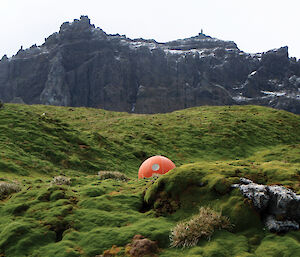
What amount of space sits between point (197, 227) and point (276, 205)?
3200 millimetres

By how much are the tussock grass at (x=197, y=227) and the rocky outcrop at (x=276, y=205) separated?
1.47 metres

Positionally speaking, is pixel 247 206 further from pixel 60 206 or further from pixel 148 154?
pixel 148 154

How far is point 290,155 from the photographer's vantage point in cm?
4653

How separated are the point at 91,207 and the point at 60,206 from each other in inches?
57.2

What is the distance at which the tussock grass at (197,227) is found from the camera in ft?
36.5

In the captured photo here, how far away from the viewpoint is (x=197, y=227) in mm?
11414

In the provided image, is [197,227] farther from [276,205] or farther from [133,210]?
[133,210]

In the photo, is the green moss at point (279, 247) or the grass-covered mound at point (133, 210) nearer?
the green moss at point (279, 247)

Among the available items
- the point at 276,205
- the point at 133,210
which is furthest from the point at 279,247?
the point at 133,210

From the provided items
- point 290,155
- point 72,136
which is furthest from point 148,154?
point 290,155

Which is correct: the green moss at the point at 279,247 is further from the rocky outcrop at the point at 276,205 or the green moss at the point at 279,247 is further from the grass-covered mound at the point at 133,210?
the rocky outcrop at the point at 276,205

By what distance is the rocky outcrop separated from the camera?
1132 centimetres

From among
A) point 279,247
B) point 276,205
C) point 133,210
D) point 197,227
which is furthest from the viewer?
point 133,210

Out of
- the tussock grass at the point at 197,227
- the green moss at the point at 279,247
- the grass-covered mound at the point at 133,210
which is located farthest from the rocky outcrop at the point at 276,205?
the tussock grass at the point at 197,227
